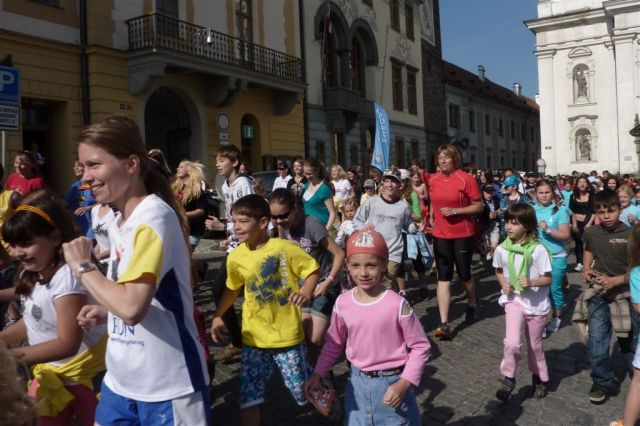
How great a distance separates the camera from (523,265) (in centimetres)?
471

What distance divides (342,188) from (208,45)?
26.0 ft

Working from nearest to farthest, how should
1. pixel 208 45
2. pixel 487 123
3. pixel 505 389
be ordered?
pixel 505 389 < pixel 208 45 < pixel 487 123

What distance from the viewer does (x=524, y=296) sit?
469 centimetres

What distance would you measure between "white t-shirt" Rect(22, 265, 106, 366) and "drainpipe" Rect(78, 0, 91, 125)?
513 inches

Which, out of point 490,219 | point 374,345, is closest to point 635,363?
point 374,345

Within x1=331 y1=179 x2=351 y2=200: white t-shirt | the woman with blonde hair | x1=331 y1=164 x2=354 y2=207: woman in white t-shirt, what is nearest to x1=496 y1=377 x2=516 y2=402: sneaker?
the woman with blonde hair

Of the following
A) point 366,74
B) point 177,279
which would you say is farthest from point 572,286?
point 366,74

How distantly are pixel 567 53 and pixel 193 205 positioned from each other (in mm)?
44259

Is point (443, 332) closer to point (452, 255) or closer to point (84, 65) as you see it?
point (452, 255)

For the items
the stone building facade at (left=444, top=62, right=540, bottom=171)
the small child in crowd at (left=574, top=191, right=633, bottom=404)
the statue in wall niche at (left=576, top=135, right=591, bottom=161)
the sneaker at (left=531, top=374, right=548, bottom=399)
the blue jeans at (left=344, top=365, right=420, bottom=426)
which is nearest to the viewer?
the blue jeans at (left=344, top=365, right=420, bottom=426)

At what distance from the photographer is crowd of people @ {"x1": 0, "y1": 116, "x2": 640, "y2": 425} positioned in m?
2.17

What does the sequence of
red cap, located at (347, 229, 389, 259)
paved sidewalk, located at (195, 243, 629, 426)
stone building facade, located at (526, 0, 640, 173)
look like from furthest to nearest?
stone building facade, located at (526, 0, 640, 173)
paved sidewalk, located at (195, 243, 629, 426)
red cap, located at (347, 229, 389, 259)

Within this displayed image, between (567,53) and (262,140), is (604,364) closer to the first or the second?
(262,140)

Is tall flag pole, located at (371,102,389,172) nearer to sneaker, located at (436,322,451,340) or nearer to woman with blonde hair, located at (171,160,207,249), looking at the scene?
woman with blonde hair, located at (171,160,207,249)
